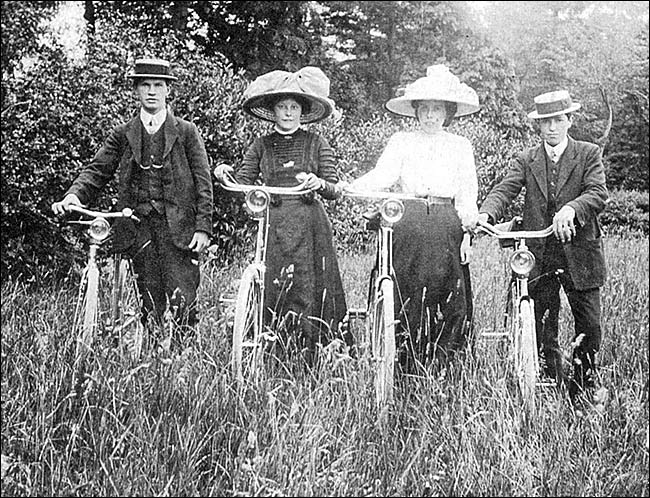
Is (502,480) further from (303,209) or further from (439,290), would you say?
(303,209)

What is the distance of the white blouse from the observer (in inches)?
187

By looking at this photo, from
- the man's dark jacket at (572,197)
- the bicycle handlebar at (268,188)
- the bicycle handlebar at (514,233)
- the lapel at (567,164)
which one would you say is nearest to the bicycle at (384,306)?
the bicycle handlebar at (268,188)

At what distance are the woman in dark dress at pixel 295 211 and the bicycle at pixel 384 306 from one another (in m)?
0.44

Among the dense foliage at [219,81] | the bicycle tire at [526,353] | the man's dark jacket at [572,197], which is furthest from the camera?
the dense foliage at [219,81]

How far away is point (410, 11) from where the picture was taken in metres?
20.2

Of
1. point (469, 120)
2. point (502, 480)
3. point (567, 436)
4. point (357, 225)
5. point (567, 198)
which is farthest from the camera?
point (469, 120)

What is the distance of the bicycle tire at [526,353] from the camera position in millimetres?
4156

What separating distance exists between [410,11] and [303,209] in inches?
647

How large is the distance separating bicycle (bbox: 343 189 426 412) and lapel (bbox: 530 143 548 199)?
76 centimetres

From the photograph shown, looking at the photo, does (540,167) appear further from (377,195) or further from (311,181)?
(311,181)

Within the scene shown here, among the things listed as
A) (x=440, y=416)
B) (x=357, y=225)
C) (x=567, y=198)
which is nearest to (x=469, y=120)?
(x=357, y=225)

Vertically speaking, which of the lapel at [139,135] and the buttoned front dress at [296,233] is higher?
the lapel at [139,135]

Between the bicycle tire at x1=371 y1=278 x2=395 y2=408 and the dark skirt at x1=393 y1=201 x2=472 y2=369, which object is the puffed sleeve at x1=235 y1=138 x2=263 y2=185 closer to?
the dark skirt at x1=393 y1=201 x2=472 y2=369

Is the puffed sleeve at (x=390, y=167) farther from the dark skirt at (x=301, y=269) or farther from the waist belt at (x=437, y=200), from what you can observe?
the dark skirt at (x=301, y=269)
